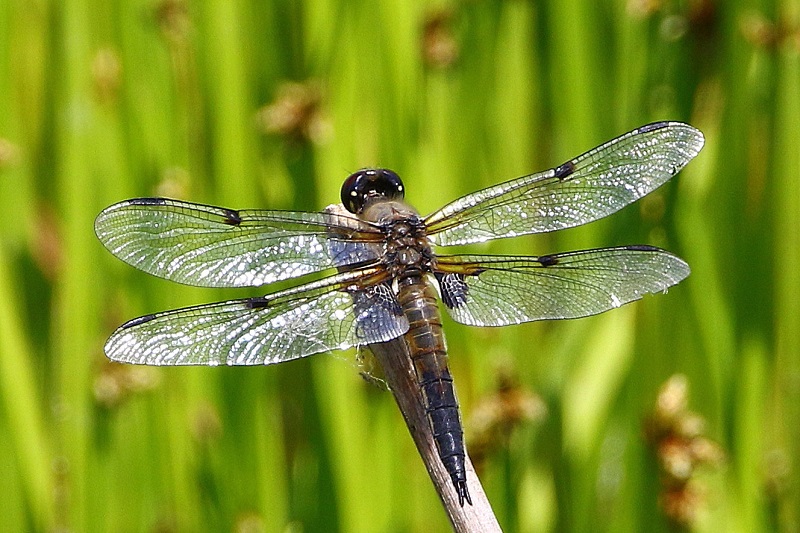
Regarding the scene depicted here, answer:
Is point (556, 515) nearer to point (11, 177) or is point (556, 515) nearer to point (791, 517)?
point (791, 517)

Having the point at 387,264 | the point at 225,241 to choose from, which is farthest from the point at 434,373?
the point at 225,241

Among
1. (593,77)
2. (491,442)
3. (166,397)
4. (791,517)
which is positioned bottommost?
(791,517)

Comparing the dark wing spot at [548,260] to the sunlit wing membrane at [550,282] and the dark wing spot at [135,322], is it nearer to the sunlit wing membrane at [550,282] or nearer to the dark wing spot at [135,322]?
the sunlit wing membrane at [550,282]

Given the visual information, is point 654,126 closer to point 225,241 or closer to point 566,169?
point 566,169

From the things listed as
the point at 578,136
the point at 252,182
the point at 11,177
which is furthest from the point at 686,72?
the point at 11,177

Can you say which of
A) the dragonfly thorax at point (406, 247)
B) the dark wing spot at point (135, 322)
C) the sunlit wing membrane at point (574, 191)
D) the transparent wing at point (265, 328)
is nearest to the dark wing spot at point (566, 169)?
the sunlit wing membrane at point (574, 191)
